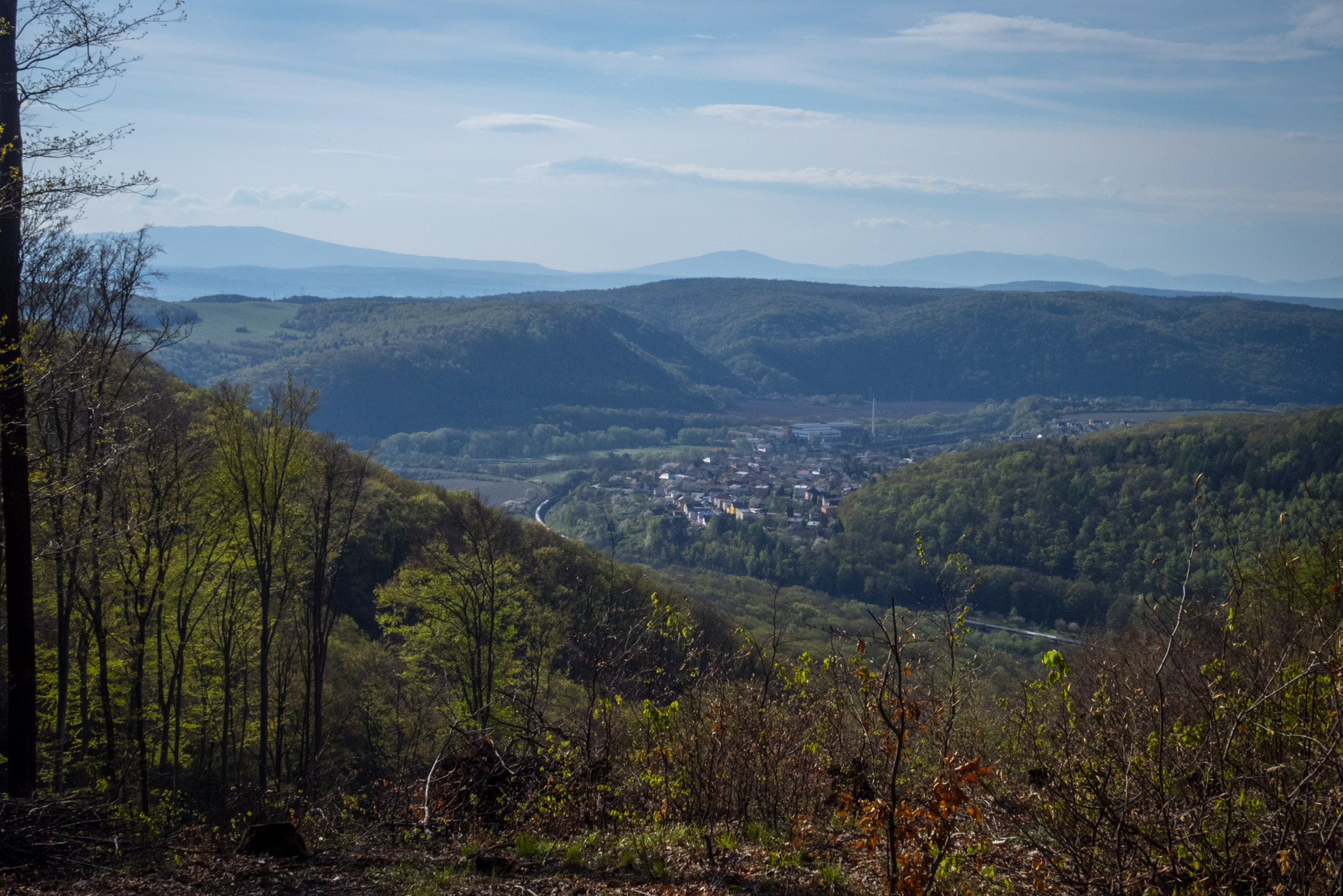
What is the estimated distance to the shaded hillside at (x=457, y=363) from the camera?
366ft

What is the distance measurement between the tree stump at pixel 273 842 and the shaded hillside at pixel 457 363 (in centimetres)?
9811

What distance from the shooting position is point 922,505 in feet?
211

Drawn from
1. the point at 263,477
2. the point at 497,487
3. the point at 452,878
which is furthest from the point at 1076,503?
the point at 452,878

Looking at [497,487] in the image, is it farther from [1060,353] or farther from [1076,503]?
[1060,353]

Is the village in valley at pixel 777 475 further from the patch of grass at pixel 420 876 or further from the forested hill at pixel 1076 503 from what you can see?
the patch of grass at pixel 420 876

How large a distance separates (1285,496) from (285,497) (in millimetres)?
56340

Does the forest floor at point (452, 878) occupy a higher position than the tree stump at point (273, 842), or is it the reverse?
the forest floor at point (452, 878)

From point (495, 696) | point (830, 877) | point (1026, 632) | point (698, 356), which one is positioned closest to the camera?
point (830, 877)

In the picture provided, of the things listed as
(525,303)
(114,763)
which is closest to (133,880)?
(114,763)

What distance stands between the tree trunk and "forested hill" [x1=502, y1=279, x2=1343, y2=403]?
168313mm

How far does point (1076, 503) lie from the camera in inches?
2413

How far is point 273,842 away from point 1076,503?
6333 centimetres

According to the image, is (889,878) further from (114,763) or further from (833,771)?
(114,763)

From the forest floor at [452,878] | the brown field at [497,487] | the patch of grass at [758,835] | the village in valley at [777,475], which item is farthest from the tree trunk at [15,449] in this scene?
the brown field at [497,487]
